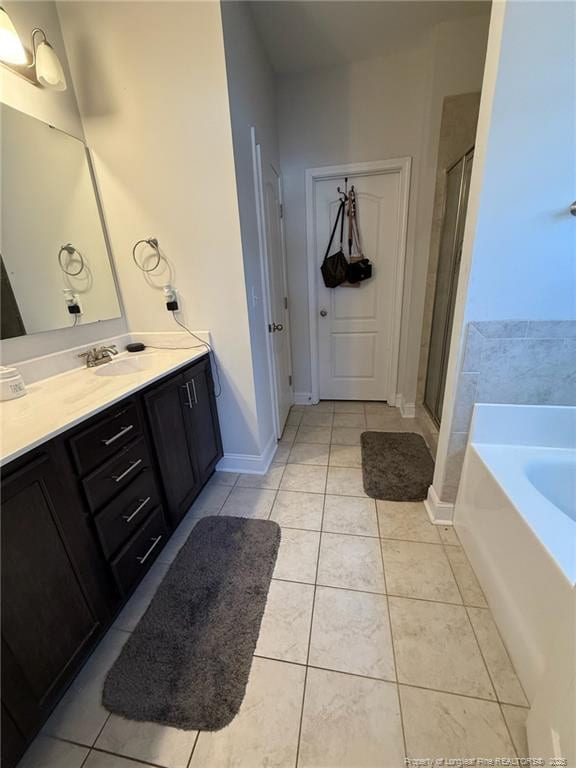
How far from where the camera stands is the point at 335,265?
267 centimetres

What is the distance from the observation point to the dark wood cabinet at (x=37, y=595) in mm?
787

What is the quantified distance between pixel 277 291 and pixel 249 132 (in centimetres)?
100

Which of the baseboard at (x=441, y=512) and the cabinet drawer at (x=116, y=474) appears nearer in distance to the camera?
the cabinet drawer at (x=116, y=474)

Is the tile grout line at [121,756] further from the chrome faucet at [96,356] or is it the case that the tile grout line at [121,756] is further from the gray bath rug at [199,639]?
the chrome faucet at [96,356]

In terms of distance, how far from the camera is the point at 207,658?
1089 mm

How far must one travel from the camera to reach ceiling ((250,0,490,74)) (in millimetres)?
1802

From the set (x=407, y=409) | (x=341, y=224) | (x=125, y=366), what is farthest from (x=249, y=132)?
(x=407, y=409)

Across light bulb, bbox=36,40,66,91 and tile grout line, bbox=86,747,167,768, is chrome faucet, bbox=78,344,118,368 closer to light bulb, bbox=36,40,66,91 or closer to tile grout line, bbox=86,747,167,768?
light bulb, bbox=36,40,66,91

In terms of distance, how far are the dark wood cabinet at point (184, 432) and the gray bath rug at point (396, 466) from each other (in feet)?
3.39

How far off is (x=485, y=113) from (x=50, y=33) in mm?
2018

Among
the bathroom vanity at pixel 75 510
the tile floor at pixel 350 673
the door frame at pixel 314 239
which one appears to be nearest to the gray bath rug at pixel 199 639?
the tile floor at pixel 350 673

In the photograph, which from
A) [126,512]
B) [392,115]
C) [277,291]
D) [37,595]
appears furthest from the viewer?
[277,291]

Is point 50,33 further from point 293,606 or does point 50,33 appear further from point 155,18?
point 293,606

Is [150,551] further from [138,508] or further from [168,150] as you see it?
[168,150]
